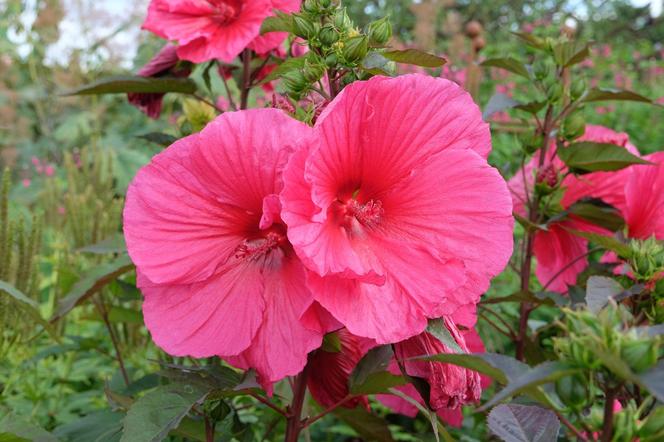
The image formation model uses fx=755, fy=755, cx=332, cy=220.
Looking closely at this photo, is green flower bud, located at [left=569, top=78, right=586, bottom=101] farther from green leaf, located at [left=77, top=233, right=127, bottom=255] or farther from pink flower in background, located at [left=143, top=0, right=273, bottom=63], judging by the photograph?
green leaf, located at [left=77, top=233, right=127, bottom=255]

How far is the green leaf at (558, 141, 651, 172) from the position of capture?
1070 mm

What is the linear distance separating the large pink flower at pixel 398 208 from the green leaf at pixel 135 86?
1.69ft

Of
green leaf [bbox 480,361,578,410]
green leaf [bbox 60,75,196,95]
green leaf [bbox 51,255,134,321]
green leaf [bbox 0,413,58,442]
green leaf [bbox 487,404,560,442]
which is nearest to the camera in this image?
green leaf [bbox 480,361,578,410]

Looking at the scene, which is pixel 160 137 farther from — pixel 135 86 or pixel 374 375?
pixel 374 375

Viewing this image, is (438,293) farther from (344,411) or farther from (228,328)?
(344,411)

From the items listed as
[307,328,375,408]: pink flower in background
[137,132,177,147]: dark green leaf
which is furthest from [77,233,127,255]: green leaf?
[307,328,375,408]: pink flower in background

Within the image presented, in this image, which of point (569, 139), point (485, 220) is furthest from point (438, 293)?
point (569, 139)

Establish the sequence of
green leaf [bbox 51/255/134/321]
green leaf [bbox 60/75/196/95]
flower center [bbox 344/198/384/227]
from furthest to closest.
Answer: green leaf [bbox 60/75/196/95]
green leaf [bbox 51/255/134/321]
flower center [bbox 344/198/384/227]

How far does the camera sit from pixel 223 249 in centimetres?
80

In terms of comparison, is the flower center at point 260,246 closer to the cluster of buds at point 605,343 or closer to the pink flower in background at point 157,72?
the cluster of buds at point 605,343

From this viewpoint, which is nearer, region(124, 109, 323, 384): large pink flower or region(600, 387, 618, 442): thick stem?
region(600, 387, 618, 442): thick stem

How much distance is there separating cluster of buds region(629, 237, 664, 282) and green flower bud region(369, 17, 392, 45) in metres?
0.38

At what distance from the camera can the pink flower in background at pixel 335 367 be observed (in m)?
0.89

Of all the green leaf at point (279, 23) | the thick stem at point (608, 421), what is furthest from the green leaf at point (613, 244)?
the green leaf at point (279, 23)
